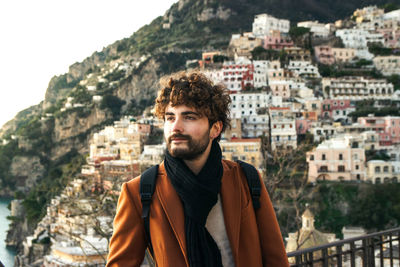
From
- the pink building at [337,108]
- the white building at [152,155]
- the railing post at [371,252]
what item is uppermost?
the pink building at [337,108]

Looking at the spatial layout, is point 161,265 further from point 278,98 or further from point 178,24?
point 178,24

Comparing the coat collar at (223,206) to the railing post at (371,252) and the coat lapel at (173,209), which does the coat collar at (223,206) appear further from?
the railing post at (371,252)

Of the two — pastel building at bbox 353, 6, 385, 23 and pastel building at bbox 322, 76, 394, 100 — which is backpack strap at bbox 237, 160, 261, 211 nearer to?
pastel building at bbox 322, 76, 394, 100

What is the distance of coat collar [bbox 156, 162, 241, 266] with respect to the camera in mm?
2076

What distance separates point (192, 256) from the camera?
2.03m

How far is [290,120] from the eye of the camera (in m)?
34.4

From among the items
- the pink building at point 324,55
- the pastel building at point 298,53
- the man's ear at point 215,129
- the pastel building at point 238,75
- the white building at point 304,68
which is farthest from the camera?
the pink building at point 324,55

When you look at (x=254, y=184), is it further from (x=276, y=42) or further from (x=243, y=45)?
(x=243, y=45)

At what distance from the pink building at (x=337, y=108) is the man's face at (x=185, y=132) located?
3785 centimetres

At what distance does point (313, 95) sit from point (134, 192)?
40611mm

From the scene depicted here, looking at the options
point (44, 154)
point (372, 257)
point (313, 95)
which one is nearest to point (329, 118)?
point (313, 95)

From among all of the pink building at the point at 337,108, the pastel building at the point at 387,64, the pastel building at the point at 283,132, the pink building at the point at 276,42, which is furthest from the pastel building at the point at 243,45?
the pastel building at the point at 283,132

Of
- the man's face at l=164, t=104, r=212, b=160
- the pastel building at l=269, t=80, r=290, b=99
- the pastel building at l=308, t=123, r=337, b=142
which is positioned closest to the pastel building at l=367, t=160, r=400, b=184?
the pastel building at l=308, t=123, r=337, b=142

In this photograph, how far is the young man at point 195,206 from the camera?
206 centimetres
